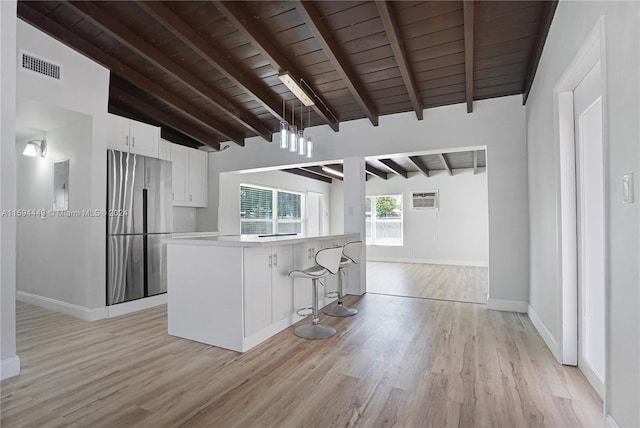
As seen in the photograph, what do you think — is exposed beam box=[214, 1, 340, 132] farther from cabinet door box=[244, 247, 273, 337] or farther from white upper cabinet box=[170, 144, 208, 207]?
white upper cabinet box=[170, 144, 208, 207]

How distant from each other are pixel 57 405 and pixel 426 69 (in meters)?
4.32

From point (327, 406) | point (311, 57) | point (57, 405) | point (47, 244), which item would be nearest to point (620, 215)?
point (327, 406)

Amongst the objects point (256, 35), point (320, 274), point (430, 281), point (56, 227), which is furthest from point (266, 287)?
point (430, 281)

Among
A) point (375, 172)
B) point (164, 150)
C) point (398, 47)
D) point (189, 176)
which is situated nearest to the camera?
point (398, 47)

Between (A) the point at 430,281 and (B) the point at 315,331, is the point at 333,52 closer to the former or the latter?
(B) the point at 315,331

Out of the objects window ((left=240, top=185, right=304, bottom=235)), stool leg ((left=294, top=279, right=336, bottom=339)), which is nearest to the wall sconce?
window ((left=240, top=185, right=304, bottom=235))

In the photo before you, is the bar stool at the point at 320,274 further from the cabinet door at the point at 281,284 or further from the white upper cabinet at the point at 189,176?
the white upper cabinet at the point at 189,176

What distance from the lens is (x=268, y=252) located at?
10.1 feet

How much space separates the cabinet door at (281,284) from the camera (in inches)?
124

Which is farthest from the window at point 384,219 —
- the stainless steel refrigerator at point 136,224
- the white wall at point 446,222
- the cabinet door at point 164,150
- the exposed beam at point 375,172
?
the stainless steel refrigerator at point 136,224

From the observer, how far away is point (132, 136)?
421 cm

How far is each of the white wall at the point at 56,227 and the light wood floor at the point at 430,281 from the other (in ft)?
13.1

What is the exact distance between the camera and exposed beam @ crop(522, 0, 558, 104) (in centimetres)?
255

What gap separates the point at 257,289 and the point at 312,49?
2.50 metres
